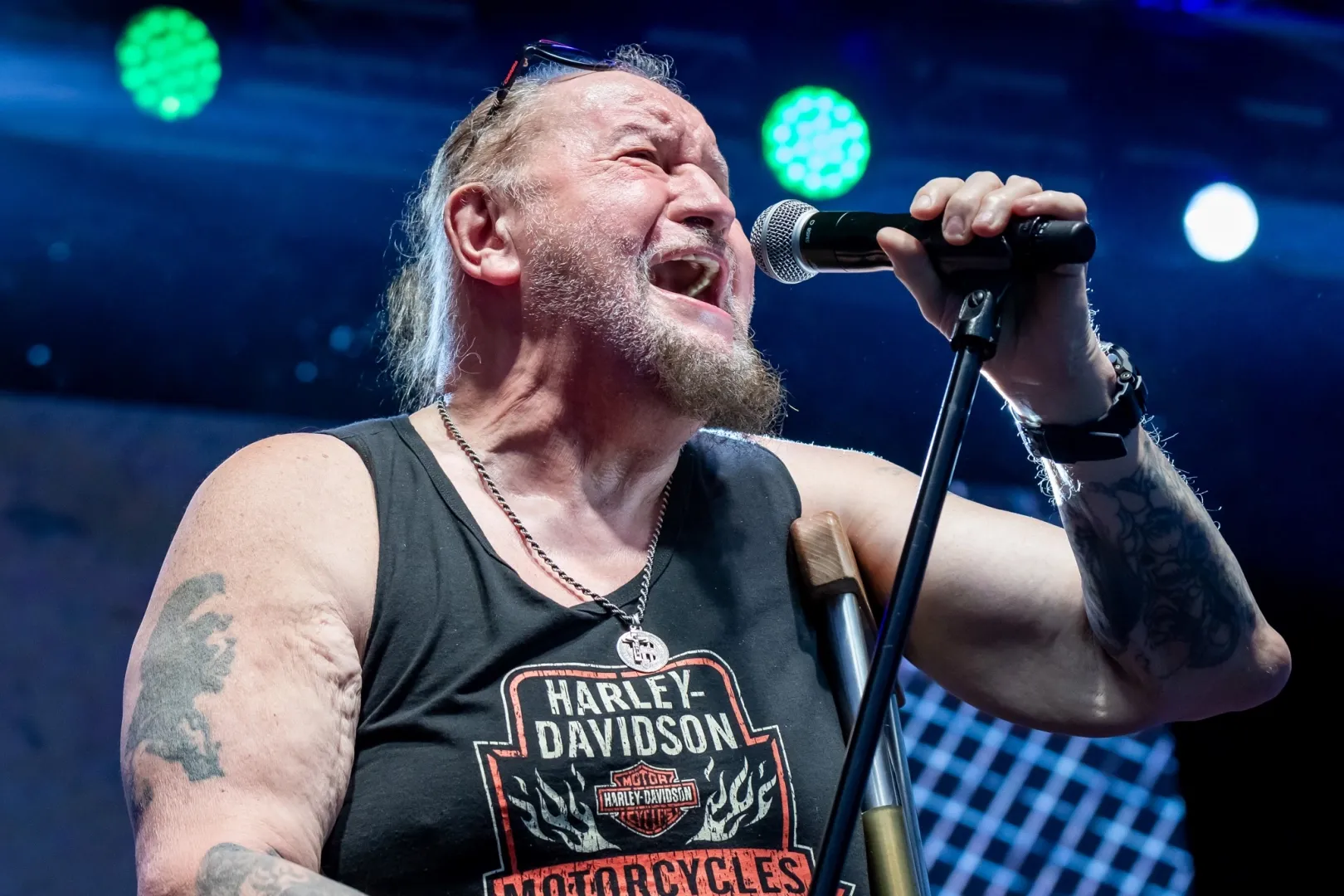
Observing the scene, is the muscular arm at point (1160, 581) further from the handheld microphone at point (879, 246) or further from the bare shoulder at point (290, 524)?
the bare shoulder at point (290, 524)

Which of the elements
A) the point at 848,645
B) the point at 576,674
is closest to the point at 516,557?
the point at 576,674

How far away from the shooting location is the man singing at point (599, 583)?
1266 mm

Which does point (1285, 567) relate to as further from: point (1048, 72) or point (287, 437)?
point (287, 437)

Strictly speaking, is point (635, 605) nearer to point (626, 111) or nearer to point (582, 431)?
point (582, 431)

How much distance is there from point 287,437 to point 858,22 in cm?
210

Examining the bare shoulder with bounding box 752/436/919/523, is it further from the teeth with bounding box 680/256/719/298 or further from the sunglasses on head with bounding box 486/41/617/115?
the sunglasses on head with bounding box 486/41/617/115

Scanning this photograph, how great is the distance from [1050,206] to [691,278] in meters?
0.77

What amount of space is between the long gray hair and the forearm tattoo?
934 millimetres

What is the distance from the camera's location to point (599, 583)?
5.10 ft

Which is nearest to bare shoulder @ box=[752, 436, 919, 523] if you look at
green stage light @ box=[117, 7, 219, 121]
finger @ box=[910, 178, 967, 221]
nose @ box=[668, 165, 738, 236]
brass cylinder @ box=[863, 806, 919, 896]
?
nose @ box=[668, 165, 738, 236]

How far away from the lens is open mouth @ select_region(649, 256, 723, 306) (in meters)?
1.84

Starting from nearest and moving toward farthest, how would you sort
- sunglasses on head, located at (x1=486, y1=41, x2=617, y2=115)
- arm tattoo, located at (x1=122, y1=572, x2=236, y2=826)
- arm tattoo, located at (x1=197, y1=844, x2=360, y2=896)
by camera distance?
arm tattoo, located at (x1=197, y1=844, x2=360, y2=896) → arm tattoo, located at (x1=122, y1=572, x2=236, y2=826) → sunglasses on head, located at (x1=486, y1=41, x2=617, y2=115)

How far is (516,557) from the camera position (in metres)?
1.54

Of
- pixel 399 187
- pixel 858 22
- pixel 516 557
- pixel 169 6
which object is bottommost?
pixel 516 557
